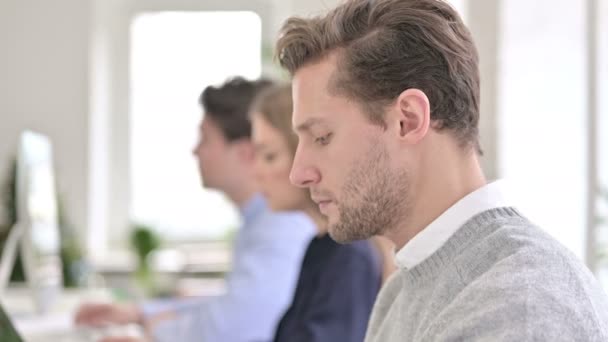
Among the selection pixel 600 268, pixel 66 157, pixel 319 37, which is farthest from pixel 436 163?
pixel 66 157

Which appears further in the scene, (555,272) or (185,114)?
(185,114)

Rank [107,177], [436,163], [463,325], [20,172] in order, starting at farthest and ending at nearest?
[107,177] < [20,172] < [436,163] < [463,325]

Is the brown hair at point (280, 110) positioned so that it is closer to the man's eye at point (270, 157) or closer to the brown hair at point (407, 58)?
the man's eye at point (270, 157)

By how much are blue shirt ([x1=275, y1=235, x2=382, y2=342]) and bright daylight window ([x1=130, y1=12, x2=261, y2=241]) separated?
12.3 feet

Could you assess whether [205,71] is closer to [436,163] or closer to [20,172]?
[20,172]

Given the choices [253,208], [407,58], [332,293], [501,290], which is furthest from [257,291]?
[501,290]

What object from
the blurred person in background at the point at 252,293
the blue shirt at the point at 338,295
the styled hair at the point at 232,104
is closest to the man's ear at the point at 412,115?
the blue shirt at the point at 338,295

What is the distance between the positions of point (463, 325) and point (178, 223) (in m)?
4.88

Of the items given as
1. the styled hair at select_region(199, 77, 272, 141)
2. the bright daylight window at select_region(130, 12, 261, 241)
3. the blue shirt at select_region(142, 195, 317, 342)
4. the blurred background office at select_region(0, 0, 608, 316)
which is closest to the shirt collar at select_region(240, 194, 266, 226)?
the blue shirt at select_region(142, 195, 317, 342)

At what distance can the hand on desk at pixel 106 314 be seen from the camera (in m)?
2.49

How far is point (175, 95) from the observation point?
5727 millimetres

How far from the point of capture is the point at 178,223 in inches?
227

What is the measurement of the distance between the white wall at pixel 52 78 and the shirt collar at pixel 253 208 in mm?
2255

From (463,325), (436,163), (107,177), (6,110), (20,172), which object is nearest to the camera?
(463,325)
